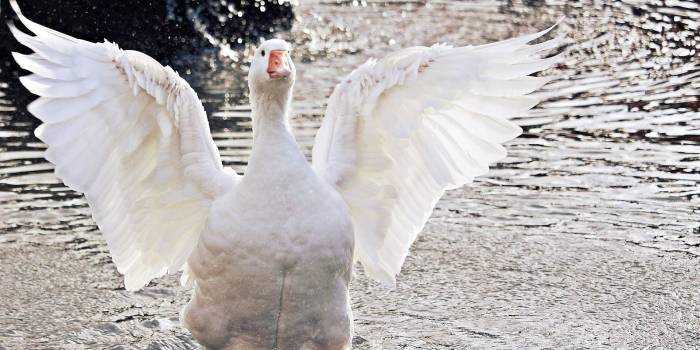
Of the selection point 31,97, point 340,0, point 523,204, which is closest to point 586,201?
point 523,204

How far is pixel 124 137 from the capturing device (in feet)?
17.3

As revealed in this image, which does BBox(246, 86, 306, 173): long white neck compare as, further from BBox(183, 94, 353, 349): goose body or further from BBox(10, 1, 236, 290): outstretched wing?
BBox(10, 1, 236, 290): outstretched wing

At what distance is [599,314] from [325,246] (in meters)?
2.22

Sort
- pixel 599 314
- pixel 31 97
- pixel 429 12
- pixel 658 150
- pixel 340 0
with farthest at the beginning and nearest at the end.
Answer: pixel 340 0, pixel 429 12, pixel 31 97, pixel 658 150, pixel 599 314

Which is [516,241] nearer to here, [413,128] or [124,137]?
[413,128]

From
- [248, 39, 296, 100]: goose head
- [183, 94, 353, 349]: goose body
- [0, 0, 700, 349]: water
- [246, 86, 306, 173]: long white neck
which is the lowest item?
[0, 0, 700, 349]: water

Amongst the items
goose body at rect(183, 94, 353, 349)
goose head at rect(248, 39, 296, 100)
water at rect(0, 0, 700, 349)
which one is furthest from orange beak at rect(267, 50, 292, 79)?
water at rect(0, 0, 700, 349)

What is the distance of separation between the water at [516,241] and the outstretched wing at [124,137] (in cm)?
102

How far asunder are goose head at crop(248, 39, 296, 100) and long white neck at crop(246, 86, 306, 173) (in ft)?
0.05

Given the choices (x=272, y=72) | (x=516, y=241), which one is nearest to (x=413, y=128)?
(x=272, y=72)

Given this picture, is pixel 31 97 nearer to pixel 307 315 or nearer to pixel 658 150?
pixel 658 150

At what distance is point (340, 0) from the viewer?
1680cm

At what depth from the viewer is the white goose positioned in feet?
16.6

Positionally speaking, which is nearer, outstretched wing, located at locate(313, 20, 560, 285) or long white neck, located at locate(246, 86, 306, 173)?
long white neck, located at locate(246, 86, 306, 173)
